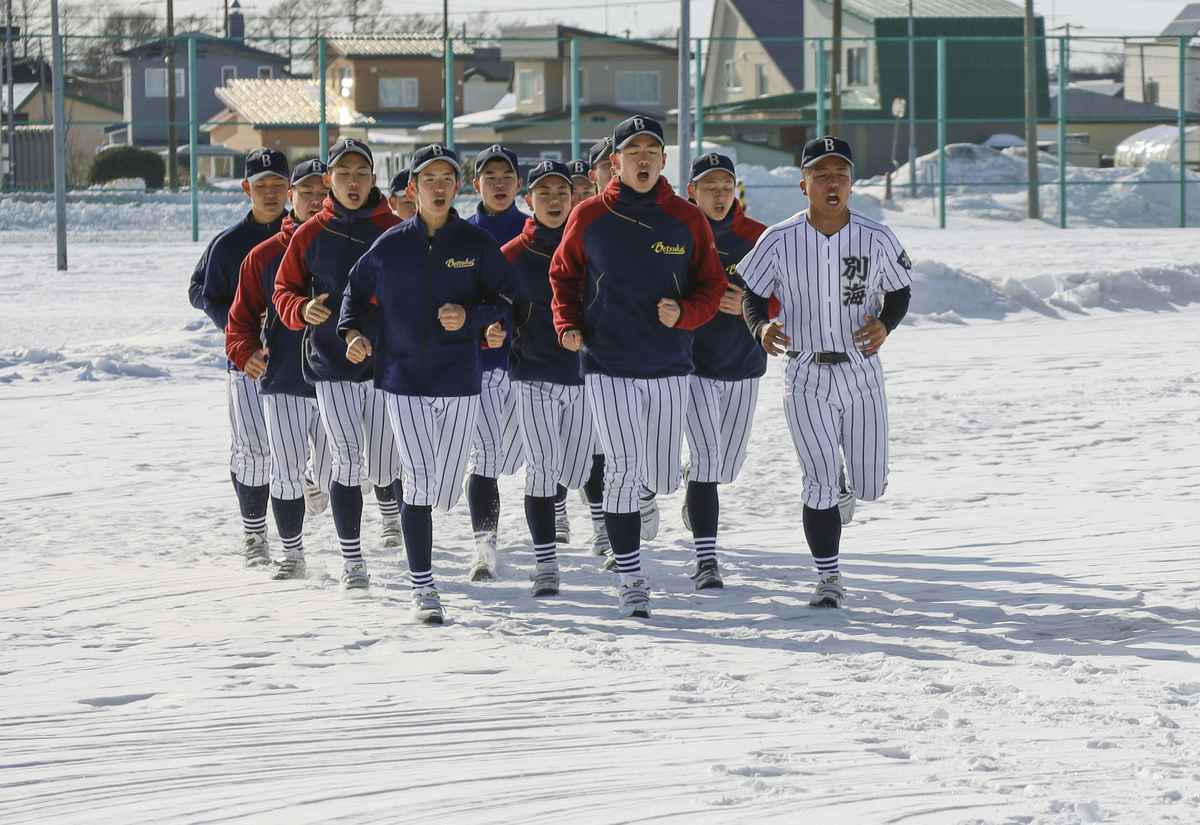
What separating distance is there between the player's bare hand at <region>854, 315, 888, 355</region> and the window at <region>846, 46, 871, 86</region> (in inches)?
2112

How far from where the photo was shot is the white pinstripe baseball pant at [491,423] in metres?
8.22

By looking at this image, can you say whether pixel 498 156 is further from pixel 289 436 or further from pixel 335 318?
pixel 289 436

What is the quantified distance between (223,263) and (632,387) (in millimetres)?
2293

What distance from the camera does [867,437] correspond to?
7.21 metres

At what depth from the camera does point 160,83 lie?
2953 inches

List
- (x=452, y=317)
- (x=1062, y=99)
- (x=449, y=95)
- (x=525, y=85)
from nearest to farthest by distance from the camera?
(x=452, y=317) < (x=449, y=95) < (x=1062, y=99) < (x=525, y=85)

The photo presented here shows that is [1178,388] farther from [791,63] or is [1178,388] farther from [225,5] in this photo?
[225,5]

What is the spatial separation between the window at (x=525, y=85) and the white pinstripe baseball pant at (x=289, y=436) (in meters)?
59.6

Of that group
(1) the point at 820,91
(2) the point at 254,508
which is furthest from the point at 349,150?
(1) the point at 820,91

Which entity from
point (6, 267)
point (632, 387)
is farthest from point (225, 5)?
point (632, 387)

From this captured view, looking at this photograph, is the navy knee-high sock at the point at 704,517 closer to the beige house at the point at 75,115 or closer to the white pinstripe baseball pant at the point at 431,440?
the white pinstripe baseball pant at the point at 431,440

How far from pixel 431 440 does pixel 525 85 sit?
6170 centimetres

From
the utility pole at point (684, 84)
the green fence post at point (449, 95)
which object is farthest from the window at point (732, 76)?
the utility pole at point (684, 84)

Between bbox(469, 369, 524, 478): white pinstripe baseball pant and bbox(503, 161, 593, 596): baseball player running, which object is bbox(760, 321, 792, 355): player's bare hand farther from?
bbox(469, 369, 524, 478): white pinstripe baseball pant
